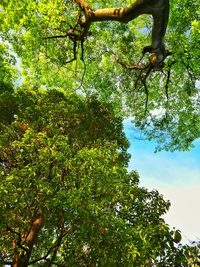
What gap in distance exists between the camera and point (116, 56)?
16562mm

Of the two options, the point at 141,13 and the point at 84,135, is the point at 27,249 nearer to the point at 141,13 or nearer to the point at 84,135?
the point at 84,135

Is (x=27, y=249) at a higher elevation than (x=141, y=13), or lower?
lower

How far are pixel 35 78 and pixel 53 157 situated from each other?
399 inches

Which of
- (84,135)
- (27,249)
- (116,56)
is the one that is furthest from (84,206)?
(116,56)

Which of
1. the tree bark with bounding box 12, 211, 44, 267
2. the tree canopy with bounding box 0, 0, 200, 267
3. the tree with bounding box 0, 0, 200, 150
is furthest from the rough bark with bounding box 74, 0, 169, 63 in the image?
the tree bark with bounding box 12, 211, 44, 267

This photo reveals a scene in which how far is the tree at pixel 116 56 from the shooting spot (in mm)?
13062

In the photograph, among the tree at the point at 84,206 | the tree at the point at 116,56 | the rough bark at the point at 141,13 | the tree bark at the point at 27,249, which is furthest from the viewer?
the tree at the point at 116,56

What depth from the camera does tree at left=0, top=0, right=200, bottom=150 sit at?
13.1m

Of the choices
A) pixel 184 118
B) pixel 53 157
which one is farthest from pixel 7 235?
pixel 184 118

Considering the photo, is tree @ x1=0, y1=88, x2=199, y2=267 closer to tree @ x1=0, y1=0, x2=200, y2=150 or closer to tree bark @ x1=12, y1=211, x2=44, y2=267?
tree bark @ x1=12, y1=211, x2=44, y2=267

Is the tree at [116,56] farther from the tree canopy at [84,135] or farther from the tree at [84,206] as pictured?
the tree at [84,206]

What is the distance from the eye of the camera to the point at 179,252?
338 inches

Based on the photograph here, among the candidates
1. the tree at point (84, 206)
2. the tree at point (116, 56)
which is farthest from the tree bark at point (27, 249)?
the tree at point (116, 56)

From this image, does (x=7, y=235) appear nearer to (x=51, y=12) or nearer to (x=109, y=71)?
(x=51, y=12)
